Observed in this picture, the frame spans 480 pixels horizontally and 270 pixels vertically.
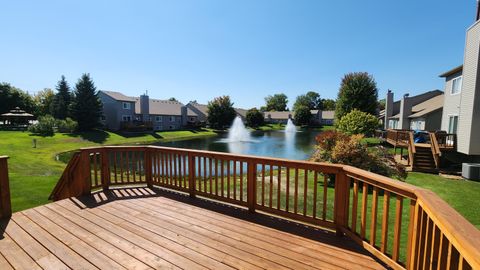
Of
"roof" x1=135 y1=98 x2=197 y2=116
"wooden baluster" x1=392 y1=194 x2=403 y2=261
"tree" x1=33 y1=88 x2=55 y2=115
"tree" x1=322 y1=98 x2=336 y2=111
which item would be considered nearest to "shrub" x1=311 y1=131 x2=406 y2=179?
"wooden baluster" x1=392 y1=194 x2=403 y2=261

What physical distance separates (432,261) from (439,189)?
9.14m

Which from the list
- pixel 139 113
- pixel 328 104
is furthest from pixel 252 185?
pixel 328 104

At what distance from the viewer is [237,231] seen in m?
3.45

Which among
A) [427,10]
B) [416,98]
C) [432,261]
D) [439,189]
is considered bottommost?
[439,189]

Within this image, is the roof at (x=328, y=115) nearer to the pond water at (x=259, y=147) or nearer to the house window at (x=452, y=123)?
the pond water at (x=259, y=147)

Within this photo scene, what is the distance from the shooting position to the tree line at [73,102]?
28703mm

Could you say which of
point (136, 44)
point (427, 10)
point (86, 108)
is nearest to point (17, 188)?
point (136, 44)

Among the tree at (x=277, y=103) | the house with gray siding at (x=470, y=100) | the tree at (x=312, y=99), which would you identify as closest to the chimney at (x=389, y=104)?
the house with gray siding at (x=470, y=100)

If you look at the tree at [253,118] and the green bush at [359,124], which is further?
the tree at [253,118]

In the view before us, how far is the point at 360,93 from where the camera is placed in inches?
1223

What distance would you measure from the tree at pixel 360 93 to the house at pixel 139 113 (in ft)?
88.8

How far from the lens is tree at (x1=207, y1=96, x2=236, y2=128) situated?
45.1m

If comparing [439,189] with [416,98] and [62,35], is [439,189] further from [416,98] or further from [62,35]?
[416,98]

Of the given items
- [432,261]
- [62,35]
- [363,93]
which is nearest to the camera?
[432,261]
